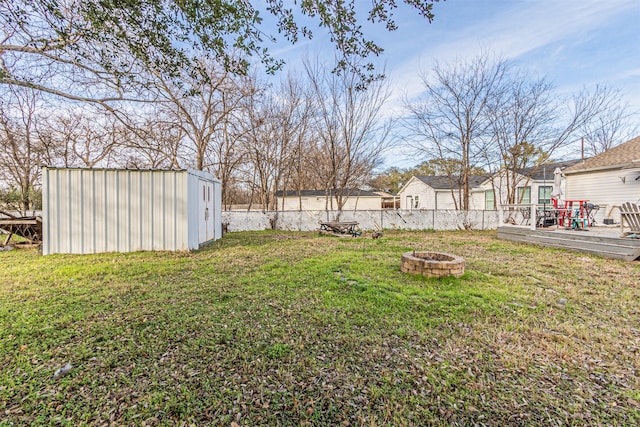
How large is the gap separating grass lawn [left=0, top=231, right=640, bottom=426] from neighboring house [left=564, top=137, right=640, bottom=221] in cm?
742

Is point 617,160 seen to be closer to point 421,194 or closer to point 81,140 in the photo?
point 421,194

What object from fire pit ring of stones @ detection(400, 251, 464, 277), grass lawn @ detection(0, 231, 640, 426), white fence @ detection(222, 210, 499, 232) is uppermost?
white fence @ detection(222, 210, 499, 232)

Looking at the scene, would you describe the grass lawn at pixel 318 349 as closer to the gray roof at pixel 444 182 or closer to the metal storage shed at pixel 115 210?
the metal storage shed at pixel 115 210

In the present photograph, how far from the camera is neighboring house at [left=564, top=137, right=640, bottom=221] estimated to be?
9.20m

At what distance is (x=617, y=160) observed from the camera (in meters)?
9.66

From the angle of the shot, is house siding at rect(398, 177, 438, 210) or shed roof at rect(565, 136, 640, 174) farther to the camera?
house siding at rect(398, 177, 438, 210)

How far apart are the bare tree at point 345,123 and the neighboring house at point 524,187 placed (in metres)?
6.45

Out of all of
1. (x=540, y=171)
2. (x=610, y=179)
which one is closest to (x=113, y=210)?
(x=610, y=179)

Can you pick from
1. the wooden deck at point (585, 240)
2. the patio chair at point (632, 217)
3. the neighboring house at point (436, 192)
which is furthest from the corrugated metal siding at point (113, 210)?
the neighboring house at point (436, 192)

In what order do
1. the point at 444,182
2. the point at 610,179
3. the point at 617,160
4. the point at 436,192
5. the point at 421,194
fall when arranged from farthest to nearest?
the point at 421,194, the point at 444,182, the point at 436,192, the point at 610,179, the point at 617,160

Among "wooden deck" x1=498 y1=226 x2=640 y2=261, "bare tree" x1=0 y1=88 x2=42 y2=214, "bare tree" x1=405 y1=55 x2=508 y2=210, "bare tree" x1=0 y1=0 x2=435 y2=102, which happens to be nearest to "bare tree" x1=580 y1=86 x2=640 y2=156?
"bare tree" x1=405 y1=55 x2=508 y2=210

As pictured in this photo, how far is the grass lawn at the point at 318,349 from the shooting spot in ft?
5.57

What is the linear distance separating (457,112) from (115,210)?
1417 cm

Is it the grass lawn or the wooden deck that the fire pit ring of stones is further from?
the wooden deck
